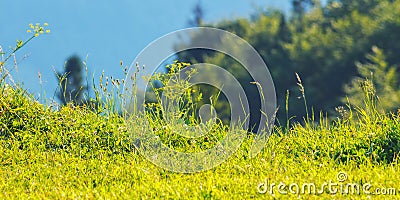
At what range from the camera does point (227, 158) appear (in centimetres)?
509

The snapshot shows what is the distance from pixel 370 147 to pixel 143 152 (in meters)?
2.08

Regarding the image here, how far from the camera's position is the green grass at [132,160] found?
4.22 m

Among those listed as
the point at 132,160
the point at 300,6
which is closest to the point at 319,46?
the point at 300,6

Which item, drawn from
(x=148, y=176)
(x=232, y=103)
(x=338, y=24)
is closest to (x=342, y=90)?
(x=338, y=24)

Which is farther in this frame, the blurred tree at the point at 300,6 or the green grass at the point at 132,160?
the blurred tree at the point at 300,6

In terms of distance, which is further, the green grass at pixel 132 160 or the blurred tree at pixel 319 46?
the blurred tree at pixel 319 46

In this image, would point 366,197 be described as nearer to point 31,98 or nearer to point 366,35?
point 31,98

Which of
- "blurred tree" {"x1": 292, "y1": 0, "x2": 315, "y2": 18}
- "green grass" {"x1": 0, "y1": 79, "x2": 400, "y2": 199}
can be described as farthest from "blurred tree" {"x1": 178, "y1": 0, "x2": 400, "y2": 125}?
"green grass" {"x1": 0, "y1": 79, "x2": 400, "y2": 199}

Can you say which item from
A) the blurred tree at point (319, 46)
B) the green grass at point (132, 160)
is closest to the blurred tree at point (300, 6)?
the blurred tree at point (319, 46)

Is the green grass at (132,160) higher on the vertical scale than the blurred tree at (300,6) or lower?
lower

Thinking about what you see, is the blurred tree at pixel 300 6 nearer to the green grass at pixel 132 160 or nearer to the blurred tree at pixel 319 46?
the blurred tree at pixel 319 46

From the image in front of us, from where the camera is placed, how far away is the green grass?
166 inches

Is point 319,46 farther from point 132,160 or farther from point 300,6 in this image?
point 132,160

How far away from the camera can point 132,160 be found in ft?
17.2
